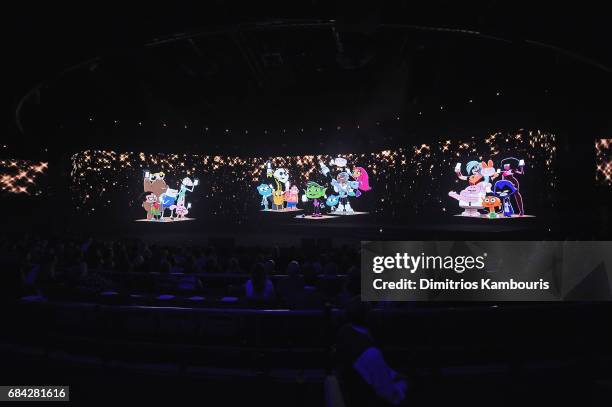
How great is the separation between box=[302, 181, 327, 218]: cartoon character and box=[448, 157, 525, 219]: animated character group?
518cm

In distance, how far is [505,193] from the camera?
1189 cm

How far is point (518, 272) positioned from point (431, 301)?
1926 mm

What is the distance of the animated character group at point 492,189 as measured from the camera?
38.6 ft

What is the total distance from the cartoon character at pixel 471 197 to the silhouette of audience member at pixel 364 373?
11375 mm

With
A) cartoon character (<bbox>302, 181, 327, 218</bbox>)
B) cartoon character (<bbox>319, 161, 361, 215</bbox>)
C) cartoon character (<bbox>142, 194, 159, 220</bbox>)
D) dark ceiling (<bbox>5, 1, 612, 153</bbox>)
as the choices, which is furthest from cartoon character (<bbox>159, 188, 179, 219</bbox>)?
cartoon character (<bbox>319, 161, 361, 215</bbox>)

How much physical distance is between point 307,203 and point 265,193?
69.3 inches

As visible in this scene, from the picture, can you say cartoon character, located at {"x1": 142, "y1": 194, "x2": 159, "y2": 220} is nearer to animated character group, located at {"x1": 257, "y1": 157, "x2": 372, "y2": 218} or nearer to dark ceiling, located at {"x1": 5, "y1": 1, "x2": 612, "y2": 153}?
dark ceiling, located at {"x1": 5, "y1": 1, "x2": 612, "y2": 153}

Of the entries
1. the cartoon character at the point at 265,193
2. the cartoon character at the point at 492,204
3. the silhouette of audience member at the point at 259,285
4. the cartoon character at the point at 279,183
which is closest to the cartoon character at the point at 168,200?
the cartoon character at the point at 265,193

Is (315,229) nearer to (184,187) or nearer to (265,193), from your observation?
(265,193)

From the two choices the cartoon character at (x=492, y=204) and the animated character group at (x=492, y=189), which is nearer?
the animated character group at (x=492, y=189)

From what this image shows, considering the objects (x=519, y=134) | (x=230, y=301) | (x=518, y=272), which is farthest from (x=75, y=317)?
(x=519, y=134)

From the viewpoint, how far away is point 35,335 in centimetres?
426

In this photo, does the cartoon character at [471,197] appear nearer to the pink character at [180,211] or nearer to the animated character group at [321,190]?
the animated character group at [321,190]

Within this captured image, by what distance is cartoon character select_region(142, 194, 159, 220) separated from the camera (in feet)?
51.5
